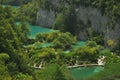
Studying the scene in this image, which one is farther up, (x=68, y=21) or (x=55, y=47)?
(x=68, y=21)

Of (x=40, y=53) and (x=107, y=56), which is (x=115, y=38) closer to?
(x=107, y=56)

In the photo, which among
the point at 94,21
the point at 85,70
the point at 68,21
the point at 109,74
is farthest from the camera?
the point at 68,21

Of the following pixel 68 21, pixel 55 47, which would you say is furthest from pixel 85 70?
pixel 68 21

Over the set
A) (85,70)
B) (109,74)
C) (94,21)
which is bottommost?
(85,70)

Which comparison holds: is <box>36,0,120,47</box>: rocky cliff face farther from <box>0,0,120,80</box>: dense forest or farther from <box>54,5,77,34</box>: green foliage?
<box>54,5,77,34</box>: green foliage

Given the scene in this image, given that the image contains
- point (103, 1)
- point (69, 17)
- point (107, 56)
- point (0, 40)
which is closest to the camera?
point (0, 40)

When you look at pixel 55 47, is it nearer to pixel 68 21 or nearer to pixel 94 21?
pixel 94 21

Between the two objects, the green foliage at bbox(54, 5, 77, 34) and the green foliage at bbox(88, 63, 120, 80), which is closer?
the green foliage at bbox(88, 63, 120, 80)

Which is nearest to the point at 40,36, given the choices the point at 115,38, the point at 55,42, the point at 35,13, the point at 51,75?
the point at 55,42

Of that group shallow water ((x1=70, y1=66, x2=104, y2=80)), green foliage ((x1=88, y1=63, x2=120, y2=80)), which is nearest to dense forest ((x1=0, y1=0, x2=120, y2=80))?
green foliage ((x1=88, y1=63, x2=120, y2=80))
